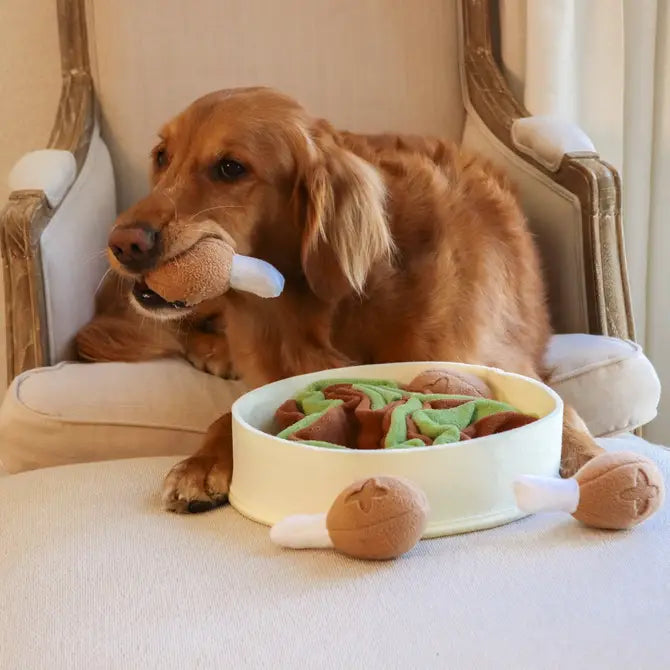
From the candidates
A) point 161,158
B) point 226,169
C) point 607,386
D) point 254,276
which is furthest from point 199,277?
point 607,386

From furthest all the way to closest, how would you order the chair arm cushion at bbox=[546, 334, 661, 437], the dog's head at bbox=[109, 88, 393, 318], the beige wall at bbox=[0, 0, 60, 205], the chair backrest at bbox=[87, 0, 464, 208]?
1. the beige wall at bbox=[0, 0, 60, 205]
2. the chair backrest at bbox=[87, 0, 464, 208]
3. the chair arm cushion at bbox=[546, 334, 661, 437]
4. the dog's head at bbox=[109, 88, 393, 318]

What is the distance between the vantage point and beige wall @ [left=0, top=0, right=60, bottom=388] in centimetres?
247

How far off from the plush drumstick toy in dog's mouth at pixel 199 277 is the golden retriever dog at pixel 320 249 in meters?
0.02

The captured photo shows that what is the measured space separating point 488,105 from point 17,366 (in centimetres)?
133

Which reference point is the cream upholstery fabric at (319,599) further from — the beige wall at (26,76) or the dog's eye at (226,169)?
the beige wall at (26,76)

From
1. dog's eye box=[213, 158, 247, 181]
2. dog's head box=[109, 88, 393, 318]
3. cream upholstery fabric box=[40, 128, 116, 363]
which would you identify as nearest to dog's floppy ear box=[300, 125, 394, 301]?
dog's head box=[109, 88, 393, 318]

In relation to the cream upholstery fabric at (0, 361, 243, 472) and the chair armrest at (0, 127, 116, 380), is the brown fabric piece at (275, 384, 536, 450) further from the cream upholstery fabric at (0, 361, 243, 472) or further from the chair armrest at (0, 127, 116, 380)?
the chair armrest at (0, 127, 116, 380)

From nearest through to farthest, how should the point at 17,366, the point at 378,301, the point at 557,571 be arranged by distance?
the point at 557,571
the point at 378,301
the point at 17,366

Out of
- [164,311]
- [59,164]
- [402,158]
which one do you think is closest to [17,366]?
[59,164]

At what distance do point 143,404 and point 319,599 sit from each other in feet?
2.47

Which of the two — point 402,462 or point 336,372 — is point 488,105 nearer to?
point 336,372

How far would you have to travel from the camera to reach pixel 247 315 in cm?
160

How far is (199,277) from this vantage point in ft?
4.12

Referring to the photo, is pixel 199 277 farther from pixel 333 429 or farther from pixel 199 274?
pixel 333 429
